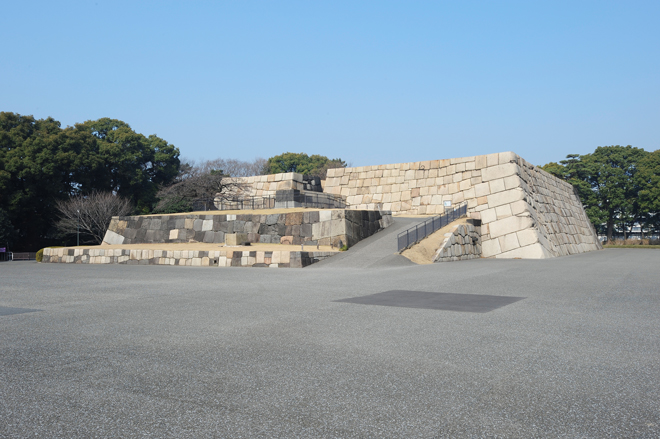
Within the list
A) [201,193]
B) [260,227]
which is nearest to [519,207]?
[260,227]

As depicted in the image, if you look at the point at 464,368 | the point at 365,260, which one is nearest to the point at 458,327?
the point at 464,368

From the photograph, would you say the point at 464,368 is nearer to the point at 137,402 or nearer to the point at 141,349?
the point at 137,402

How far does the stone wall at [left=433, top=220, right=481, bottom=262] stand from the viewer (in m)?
20.0

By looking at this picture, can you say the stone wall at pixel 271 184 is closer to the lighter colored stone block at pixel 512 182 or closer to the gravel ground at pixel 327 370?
the lighter colored stone block at pixel 512 182

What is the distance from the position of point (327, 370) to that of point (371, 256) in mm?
14384

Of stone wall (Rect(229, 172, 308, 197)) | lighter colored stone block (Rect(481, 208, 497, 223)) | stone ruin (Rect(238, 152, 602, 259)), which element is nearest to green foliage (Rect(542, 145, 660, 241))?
stone ruin (Rect(238, 152, 602, 259))

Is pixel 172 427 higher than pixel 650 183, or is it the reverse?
pixel 650 183

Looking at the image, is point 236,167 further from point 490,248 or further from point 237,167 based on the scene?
point 490,248

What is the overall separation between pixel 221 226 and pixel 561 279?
58.4 feet

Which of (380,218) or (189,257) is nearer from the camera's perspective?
(189,257)

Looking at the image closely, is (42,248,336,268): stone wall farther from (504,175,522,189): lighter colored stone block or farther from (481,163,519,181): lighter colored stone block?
(481,163,519,181): lighter colored stone block

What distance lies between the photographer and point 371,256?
18547mm

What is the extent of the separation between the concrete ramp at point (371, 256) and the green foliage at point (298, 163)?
52.6 metres

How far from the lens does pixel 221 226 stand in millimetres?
25047
